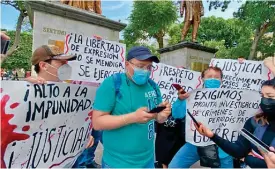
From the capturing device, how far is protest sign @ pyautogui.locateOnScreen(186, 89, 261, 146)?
130 inches

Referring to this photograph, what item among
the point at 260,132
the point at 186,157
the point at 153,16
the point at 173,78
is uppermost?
the point at 153,16

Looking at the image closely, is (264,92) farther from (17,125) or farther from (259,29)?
(259,29)

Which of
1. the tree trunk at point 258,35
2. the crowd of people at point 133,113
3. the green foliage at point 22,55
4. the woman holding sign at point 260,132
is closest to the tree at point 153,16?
the green foliage at point 22,55

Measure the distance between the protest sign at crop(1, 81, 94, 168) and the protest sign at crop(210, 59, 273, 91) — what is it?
2.64 m

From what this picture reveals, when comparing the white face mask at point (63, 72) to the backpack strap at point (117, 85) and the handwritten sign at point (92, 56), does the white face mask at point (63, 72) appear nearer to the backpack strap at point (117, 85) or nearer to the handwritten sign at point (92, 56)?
the backpack strap at point (117, 85)

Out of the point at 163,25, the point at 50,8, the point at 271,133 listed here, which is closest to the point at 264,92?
the point at 271,133

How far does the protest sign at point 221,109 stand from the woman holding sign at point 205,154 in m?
0.11

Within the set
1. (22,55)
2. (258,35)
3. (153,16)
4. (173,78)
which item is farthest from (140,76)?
(22,55)

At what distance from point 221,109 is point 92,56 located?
5.77 ft

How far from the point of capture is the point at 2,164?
79.0 inches

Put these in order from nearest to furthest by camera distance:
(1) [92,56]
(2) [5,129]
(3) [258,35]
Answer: (2) [5,129] < (1) [92,56] < (3) [258,35]

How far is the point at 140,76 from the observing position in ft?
7.86

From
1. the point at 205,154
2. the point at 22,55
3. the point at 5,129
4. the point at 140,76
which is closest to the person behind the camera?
the point at 5,129

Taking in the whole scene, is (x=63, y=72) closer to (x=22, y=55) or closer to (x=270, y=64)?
(x=270, y=64)
